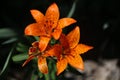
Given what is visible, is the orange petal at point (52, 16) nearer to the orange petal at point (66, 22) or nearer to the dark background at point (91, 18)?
the orange petal at point (66, 22)

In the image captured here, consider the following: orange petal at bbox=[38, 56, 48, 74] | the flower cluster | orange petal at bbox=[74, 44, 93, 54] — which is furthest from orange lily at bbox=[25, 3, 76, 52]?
orange petal at bbox=[74, 44, 93, 54]

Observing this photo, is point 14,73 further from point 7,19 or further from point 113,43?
point 113,43

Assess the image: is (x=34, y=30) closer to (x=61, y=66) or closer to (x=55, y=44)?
(x=55, y=44)

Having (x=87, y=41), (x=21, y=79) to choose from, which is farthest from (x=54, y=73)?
(x=87, y=41)

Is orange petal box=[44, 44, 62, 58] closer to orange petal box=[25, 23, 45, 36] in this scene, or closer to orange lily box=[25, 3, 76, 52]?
orange lily box=[25, 3, 76, 52]

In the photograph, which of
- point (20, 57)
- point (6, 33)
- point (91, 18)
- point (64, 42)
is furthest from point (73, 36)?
point (91, 18)

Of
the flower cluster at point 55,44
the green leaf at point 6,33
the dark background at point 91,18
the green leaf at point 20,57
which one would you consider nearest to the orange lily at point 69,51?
the flower cluster at point 55,44
